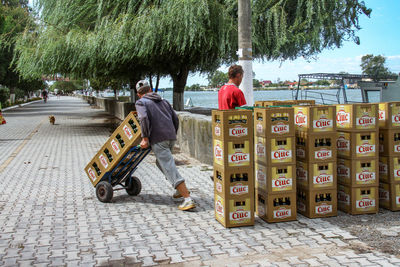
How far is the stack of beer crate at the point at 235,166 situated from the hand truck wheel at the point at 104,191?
77.9 inches

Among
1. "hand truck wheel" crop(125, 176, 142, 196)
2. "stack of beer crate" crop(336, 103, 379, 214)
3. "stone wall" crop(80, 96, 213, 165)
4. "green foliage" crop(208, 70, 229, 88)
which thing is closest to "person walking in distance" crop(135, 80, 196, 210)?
"hand truck wheel" crop(125, 176, 142, 196)

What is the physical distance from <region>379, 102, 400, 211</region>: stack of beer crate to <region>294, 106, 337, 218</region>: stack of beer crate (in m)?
0.80

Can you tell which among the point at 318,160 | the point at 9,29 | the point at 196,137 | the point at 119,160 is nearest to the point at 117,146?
the point at 119,160

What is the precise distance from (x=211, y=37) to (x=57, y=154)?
6.11 m

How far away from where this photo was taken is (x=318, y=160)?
5.55m

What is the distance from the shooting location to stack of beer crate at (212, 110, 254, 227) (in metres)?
5.26

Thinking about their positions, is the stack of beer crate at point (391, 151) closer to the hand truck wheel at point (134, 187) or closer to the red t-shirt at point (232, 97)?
the red t-shirt at point (232, 97)

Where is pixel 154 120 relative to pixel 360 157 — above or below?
above

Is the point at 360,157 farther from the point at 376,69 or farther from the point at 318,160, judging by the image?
the point at 376,69

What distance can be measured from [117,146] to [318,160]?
2.90m

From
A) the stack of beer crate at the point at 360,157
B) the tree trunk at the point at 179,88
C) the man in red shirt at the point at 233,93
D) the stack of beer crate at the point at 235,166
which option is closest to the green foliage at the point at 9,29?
the tree trunk at the point at 179,88

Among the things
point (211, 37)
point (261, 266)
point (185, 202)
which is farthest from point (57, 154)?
point (261, 266)

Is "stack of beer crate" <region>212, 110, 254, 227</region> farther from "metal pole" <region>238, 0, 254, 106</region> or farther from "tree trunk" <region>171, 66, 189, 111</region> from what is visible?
"tree trunk" <region>171, 66, 189, 111</region>

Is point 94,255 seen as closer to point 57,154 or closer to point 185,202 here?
point 185,202
